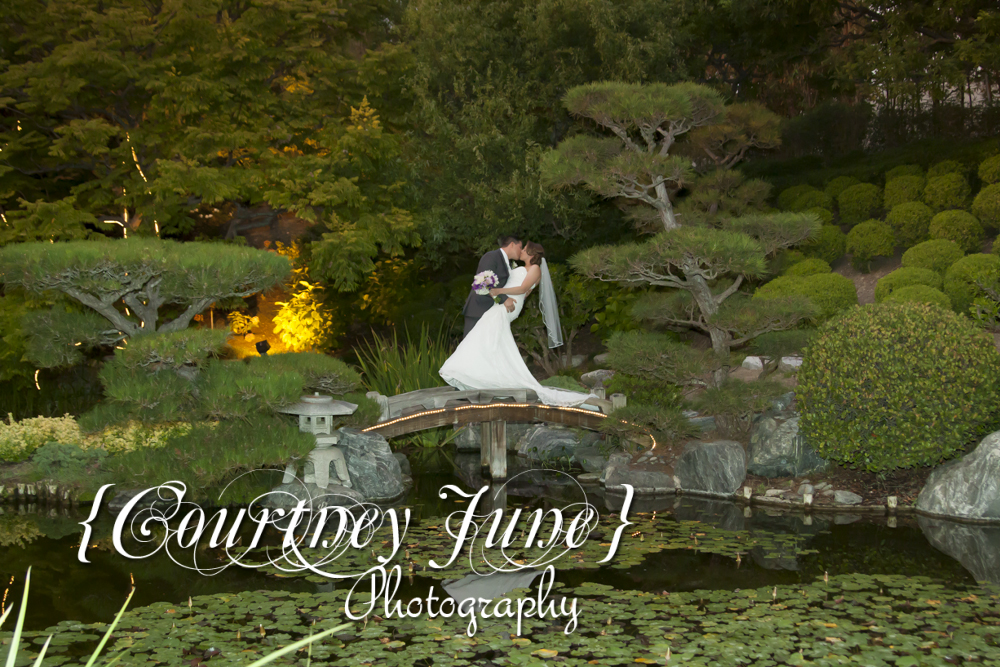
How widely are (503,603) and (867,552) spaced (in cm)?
277

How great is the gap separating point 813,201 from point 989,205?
2.59m

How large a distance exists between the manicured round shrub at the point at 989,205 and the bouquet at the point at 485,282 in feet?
23.2

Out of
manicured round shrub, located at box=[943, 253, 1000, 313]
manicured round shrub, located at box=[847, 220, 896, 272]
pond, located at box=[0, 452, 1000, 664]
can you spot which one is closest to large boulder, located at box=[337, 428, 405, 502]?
pond, located at box=[0, 452, 1000, 664]

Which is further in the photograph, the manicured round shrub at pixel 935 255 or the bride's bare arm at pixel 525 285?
the manicured round shrub at pixel 935 255

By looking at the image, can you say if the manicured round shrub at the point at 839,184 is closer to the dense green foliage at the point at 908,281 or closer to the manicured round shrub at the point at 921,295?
the dense green foliage at the point at 908,281

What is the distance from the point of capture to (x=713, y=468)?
7918 mm

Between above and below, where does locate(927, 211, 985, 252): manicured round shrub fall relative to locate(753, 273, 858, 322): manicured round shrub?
above

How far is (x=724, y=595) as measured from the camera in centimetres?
525

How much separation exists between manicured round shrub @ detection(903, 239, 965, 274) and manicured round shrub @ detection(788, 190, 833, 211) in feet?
8.22

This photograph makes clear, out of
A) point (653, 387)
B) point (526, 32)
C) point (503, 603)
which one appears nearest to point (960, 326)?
point (653, 387)

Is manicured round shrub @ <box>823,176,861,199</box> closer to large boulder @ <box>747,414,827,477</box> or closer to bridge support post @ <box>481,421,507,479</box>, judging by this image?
large boulder @ <box>747,414,827,477</box>

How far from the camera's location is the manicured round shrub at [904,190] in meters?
12.8

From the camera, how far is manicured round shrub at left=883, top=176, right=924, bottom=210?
12773 mm

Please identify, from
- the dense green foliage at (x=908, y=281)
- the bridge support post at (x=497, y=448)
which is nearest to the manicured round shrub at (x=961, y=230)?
the dense green foliage at (x=908, y=281)
